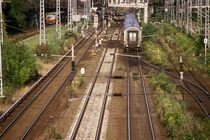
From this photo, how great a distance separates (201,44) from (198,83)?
10.6 meters

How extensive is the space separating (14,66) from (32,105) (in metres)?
3.86

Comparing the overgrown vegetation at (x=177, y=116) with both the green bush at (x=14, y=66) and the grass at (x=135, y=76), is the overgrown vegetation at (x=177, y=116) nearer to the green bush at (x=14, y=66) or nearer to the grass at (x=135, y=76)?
the grass at (x=135, y=76)

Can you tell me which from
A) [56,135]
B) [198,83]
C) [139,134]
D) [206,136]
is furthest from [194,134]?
[198,83]

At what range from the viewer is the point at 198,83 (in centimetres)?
2561

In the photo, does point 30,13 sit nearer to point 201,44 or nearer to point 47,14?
point 47,14

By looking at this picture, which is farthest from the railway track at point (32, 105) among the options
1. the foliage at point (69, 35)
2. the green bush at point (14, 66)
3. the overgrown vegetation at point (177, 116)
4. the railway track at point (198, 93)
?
the foliage at point (69, 35)

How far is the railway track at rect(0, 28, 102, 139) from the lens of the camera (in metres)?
16.6

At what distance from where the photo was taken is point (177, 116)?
55.6 feet

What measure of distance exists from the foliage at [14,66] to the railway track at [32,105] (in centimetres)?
106

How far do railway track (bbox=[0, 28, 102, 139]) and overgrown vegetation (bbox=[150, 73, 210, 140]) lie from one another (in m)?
6.52

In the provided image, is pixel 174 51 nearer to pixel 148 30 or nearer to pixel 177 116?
pixel 148 30

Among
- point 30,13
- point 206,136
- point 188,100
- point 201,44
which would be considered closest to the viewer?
point 206,136

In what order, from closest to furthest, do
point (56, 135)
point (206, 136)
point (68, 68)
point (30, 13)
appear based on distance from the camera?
point (206, 136), point (56, 135), point (68, 68), point (30, 13)

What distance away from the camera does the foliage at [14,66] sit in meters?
22.7
